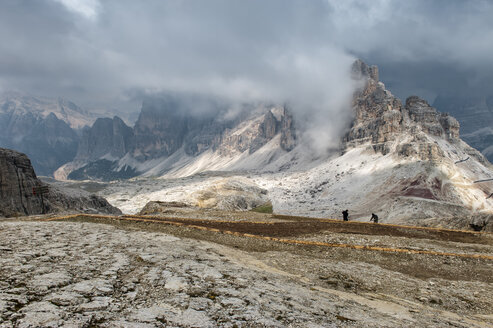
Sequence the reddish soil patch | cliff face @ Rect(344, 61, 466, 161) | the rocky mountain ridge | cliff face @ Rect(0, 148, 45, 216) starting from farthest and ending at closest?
1. cliff face @ Rect(344, 61, 466, 161)
2. the rocky mountain ridge
3. cliff face @ Rect(0, 148, 45, 216)
4. the reddish soil patch

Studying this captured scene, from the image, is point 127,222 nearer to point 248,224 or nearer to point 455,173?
point 248,224

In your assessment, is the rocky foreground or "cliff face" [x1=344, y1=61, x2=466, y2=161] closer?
the rocky foreground

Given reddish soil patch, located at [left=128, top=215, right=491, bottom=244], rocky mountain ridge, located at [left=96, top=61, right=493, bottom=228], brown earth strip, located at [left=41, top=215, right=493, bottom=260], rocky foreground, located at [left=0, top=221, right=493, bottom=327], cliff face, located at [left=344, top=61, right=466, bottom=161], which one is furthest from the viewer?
cliff face, located at [left=344, top=61, right=466, bottom=161]

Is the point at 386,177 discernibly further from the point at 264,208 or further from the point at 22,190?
the point at 22,190

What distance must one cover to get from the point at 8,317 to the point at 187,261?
5294 millimetres

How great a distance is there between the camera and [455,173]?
102562 mm

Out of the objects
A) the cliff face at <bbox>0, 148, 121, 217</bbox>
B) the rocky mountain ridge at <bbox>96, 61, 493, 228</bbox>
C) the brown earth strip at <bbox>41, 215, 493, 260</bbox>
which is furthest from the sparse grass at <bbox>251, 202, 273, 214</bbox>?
the brown earth strip at <bbox>41, 215, 493, 260</bbox>

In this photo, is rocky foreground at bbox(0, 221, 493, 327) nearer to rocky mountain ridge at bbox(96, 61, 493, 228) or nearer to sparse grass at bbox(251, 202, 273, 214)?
rocky mountain ridge at bbox(96, 61, 493, 228)

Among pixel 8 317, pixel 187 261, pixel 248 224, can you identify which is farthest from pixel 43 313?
pixel 248 224

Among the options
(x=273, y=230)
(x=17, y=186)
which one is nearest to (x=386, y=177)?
(x=273, y=230)

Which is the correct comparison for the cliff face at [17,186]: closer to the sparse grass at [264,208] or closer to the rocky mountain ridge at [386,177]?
the rocky mountain ridge at [386,177]

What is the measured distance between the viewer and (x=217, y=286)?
7402mm

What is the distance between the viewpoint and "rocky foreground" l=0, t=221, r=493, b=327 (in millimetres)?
5500

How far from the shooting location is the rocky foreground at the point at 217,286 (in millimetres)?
5500
